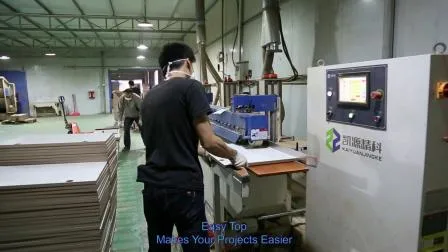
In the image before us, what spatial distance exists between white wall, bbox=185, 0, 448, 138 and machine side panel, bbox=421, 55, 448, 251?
1.11m

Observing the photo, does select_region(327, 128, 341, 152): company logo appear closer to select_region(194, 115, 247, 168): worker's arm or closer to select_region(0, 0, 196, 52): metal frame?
select_region(194, 115, 247, 168): worker's arm

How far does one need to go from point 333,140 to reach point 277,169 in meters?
0.42

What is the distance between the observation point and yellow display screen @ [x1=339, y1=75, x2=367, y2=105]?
1.68 meters

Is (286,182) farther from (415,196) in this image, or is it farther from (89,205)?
(89,205)

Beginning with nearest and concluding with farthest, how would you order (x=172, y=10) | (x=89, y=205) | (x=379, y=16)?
(x=89, y=205) → (x=379, y=16) → (x=172, y=10)

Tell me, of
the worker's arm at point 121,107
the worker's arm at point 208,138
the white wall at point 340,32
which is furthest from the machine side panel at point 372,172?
the worker's arm at point 121,107

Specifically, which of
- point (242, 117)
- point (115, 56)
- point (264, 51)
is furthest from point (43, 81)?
point (242, 117)

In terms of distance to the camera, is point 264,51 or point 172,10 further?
point 172,10

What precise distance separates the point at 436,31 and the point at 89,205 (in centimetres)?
268

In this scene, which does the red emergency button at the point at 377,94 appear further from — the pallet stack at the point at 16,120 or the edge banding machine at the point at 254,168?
the pallet stack at the point at 16,120

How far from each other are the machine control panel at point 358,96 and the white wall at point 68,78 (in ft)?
46.7

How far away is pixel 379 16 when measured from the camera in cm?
276

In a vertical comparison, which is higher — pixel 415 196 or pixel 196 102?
pixel 196 102

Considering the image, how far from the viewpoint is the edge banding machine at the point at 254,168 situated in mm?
1988
